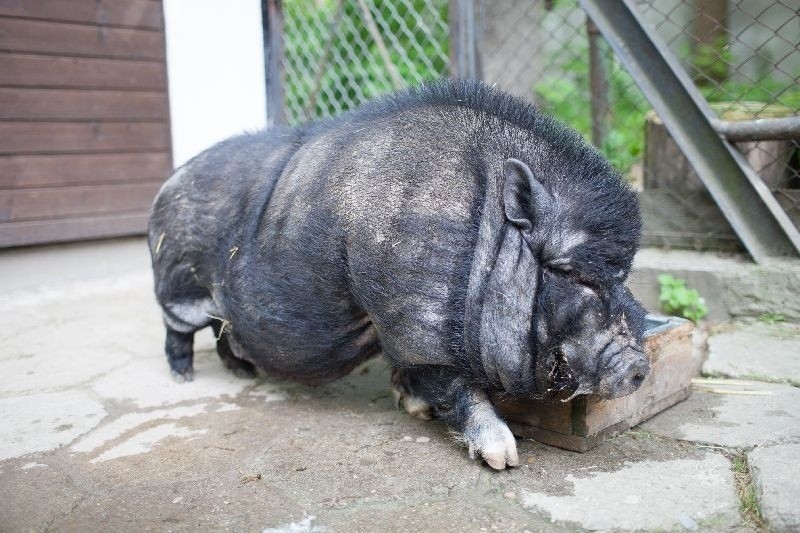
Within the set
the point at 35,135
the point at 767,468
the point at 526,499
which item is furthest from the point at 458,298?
the point at 35,135

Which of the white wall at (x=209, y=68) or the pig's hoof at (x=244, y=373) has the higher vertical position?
the white wall at (x=209, y=68)

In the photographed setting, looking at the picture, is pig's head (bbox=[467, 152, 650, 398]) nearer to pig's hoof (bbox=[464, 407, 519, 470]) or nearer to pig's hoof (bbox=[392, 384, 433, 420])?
pig's hoof (bbox=[464, 407, 519, 470])

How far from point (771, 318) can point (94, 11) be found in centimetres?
445

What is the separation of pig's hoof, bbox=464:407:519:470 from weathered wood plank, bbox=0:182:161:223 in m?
3.60

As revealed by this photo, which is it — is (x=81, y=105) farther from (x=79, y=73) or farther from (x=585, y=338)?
(x=585, y=338)

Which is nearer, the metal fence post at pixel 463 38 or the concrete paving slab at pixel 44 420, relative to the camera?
the concrete paving slab at pixel 44 420

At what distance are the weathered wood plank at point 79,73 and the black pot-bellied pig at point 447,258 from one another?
102 inches

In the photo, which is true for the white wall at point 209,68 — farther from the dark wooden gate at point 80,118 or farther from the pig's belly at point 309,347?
the pig's belly at point 309,347

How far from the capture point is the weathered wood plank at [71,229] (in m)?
4.84

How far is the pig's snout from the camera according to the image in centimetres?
228

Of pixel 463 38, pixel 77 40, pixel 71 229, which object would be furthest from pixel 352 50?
pixel 71 229

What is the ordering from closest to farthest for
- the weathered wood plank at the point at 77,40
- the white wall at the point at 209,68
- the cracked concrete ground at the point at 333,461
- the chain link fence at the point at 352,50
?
1. the cracked concrete ground at the point at 333,461
2. the weathered wood plank at the point at 77,40
3. the white wall at the point at 209,68
4. the chain link fence at the point at 352,50

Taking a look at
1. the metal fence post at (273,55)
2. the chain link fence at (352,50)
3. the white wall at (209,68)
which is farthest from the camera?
the chain link fence at (352,50)

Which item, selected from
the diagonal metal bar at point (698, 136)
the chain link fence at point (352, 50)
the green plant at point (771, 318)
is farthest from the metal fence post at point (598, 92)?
the green plant at point (771, 318)
